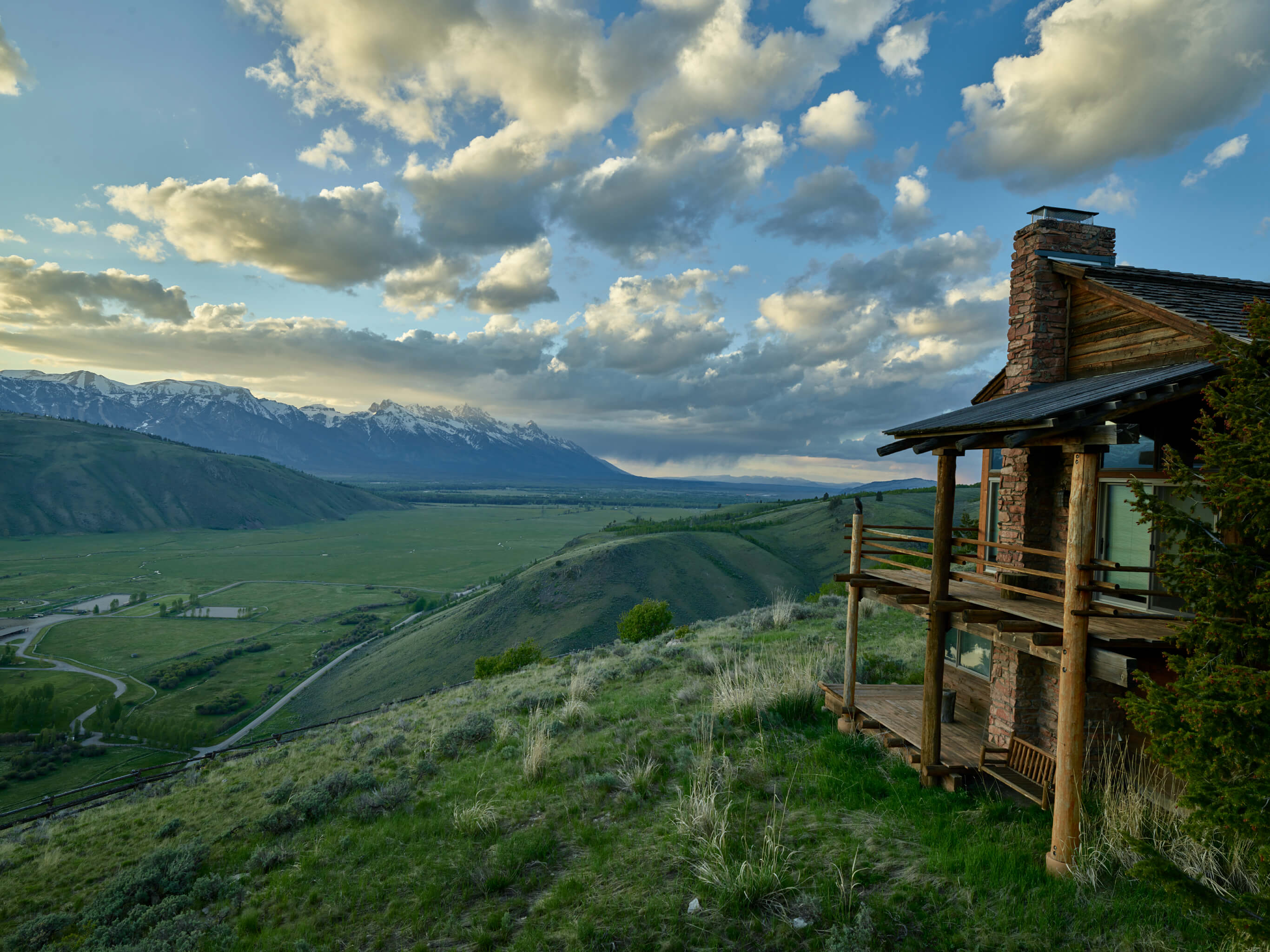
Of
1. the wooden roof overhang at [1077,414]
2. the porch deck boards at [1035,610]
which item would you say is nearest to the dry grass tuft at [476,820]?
the porch deck boards at [1035,610]

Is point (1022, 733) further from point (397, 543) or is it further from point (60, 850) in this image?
point (397, 543)

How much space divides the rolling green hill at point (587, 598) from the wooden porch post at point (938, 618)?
1419 inches

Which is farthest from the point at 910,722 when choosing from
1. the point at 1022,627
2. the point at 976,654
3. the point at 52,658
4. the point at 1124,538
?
the point at 52,658

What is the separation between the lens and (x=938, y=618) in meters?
8.59

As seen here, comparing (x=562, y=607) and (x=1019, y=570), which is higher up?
(x=1019, y=570)

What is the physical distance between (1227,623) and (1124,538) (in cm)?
412

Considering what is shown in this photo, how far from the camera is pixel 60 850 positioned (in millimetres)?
11648

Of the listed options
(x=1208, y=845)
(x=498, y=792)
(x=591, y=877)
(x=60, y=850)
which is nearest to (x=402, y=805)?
(x=498, y=792)

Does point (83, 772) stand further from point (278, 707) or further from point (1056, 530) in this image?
point (1056, 530)

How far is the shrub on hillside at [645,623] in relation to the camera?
128ft

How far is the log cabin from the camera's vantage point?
6371mm

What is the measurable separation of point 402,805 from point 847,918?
7.51 m

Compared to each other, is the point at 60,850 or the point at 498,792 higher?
the point at 498,792

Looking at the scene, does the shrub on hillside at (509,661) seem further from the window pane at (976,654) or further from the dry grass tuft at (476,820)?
the window pane at (976,654)
